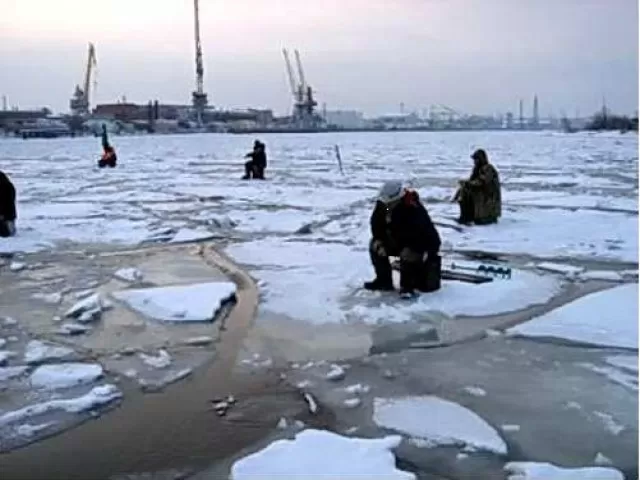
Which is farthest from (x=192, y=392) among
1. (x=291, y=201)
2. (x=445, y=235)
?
(x=291, y=201)

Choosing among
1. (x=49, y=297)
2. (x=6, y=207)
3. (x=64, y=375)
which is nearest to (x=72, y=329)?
(x=64, y=375)

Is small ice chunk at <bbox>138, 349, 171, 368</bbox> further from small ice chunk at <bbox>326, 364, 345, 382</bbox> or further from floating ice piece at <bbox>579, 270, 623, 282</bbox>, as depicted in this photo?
floating ice piece at <bbox>579, 270, 623, 282</bbox>

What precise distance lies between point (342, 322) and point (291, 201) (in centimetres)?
1099

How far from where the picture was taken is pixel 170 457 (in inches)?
162

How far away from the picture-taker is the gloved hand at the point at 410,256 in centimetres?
776

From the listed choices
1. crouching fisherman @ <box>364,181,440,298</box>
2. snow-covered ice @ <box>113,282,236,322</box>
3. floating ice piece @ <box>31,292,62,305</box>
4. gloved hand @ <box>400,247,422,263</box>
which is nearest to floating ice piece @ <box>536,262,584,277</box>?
crouching fisherman @ <box>364,181,440,298</box>

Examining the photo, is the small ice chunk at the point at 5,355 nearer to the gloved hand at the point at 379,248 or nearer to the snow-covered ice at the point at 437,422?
the snow-covered ice at the point at 437,422

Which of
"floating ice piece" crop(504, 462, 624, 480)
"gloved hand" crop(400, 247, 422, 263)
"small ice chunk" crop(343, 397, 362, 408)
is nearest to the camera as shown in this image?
"floating ice piece" crop(504, 462, 624, 480)

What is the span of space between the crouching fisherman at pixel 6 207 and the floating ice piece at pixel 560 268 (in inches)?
301

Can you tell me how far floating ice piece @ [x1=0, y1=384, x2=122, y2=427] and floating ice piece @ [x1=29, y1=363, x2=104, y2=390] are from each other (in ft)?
0.77

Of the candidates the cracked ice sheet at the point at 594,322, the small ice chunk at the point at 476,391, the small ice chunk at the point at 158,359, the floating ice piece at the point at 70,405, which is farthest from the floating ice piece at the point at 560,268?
the floating ice piece at the point at 70,405

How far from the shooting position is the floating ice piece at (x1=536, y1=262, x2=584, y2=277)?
9.12 metres

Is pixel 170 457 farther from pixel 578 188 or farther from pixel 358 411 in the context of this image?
pixel 578 188

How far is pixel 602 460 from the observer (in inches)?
158
